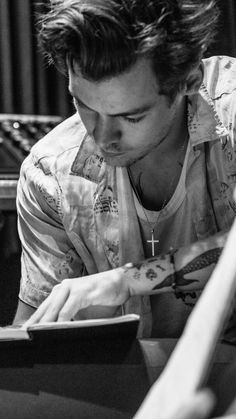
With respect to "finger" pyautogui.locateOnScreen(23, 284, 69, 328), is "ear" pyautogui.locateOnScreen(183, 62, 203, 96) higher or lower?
higher

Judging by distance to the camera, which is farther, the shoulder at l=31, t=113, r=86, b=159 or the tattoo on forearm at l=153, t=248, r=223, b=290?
the shoulder at l=31, t=113, r=86, b=159

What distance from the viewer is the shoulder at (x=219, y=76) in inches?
60.9

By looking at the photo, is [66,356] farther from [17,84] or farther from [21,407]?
[17,84]

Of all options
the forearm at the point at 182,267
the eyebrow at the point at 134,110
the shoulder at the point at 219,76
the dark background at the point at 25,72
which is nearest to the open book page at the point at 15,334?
the forearm at the point at 182,267

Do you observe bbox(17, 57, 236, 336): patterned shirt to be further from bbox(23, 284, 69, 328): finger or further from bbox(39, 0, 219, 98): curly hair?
bbox(23, 284, 69, 328): finger

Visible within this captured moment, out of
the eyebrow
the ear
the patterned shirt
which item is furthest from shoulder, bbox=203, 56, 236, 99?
the eyebrow

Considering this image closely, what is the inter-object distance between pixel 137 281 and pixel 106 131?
259mm

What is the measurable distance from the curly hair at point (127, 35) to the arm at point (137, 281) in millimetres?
279

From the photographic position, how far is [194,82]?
1436 millimetres

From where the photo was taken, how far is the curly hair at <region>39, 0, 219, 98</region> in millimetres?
1289

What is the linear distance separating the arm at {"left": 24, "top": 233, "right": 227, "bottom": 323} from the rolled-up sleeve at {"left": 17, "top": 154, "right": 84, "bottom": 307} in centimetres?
23

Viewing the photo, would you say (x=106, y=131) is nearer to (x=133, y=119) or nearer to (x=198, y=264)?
(x=133, y=119)

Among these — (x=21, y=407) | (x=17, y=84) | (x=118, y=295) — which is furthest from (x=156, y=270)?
(x=17, y=84)

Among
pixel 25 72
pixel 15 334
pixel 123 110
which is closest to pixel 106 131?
pixel 123 110
